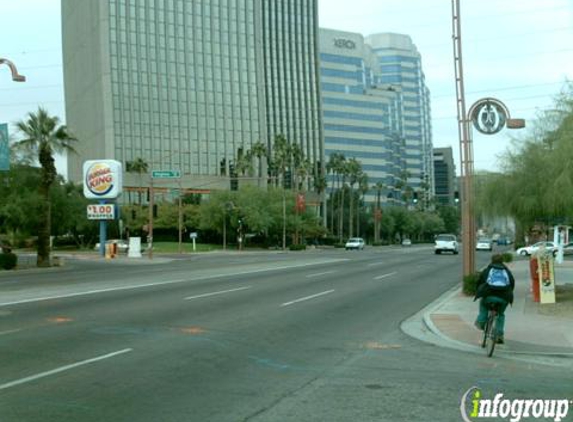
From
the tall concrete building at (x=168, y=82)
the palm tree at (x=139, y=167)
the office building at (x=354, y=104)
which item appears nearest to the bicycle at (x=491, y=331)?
the palm tree at (x=139, y=167)

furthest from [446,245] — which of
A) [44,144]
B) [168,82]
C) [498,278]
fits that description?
[168,82]

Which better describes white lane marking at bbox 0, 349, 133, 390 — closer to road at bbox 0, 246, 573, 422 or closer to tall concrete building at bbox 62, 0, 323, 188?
road at bbox 0, 246, 573, 422

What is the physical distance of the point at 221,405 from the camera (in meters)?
7.60

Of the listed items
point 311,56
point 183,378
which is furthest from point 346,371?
point 311,56

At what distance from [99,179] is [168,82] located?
5782cm

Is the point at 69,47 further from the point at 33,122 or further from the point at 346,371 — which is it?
the point at 346,371

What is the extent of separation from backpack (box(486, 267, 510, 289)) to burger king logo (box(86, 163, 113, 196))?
184 ft

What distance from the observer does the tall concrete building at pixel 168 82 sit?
114 m

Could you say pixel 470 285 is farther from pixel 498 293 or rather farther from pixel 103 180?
pixel 103 180

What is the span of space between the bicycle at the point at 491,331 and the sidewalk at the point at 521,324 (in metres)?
0.27

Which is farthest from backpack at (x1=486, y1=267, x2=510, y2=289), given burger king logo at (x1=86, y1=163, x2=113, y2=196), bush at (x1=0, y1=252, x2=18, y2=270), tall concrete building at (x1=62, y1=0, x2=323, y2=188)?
tall concrete building at (x1=62, y1=0, x2=323, y2=188)

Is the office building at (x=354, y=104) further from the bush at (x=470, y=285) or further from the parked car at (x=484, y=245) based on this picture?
the bush at (x=470, y=285)

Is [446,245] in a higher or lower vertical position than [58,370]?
higher

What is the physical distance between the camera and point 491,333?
11125 mm
